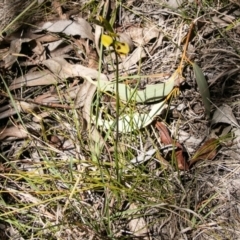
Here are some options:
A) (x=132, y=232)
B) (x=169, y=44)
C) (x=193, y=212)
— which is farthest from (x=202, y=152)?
(x=169, y=44)

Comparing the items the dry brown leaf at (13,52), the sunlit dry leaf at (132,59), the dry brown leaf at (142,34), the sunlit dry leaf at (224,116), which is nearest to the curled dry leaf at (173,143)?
the sunlit dry leaf at (224,116)

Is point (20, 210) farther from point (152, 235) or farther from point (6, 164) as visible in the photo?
point (152, 235)

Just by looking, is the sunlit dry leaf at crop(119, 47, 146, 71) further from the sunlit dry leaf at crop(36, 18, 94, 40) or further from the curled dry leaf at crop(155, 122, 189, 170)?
the curled dry leaf at crop(155, 122, 189, 170)

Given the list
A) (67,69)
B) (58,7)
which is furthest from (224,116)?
(58,7)

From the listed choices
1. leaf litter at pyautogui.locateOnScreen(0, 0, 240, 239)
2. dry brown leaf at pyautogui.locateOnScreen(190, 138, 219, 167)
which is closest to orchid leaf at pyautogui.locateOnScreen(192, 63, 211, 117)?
leaf litter at pyautogui.locateOnScreen(0, 0, 240, 239)

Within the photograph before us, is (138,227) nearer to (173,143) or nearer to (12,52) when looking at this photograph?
(173,143)

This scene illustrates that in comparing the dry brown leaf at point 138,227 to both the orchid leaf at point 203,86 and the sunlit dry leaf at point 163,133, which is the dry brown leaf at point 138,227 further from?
the orchid leaf at point 203,86
